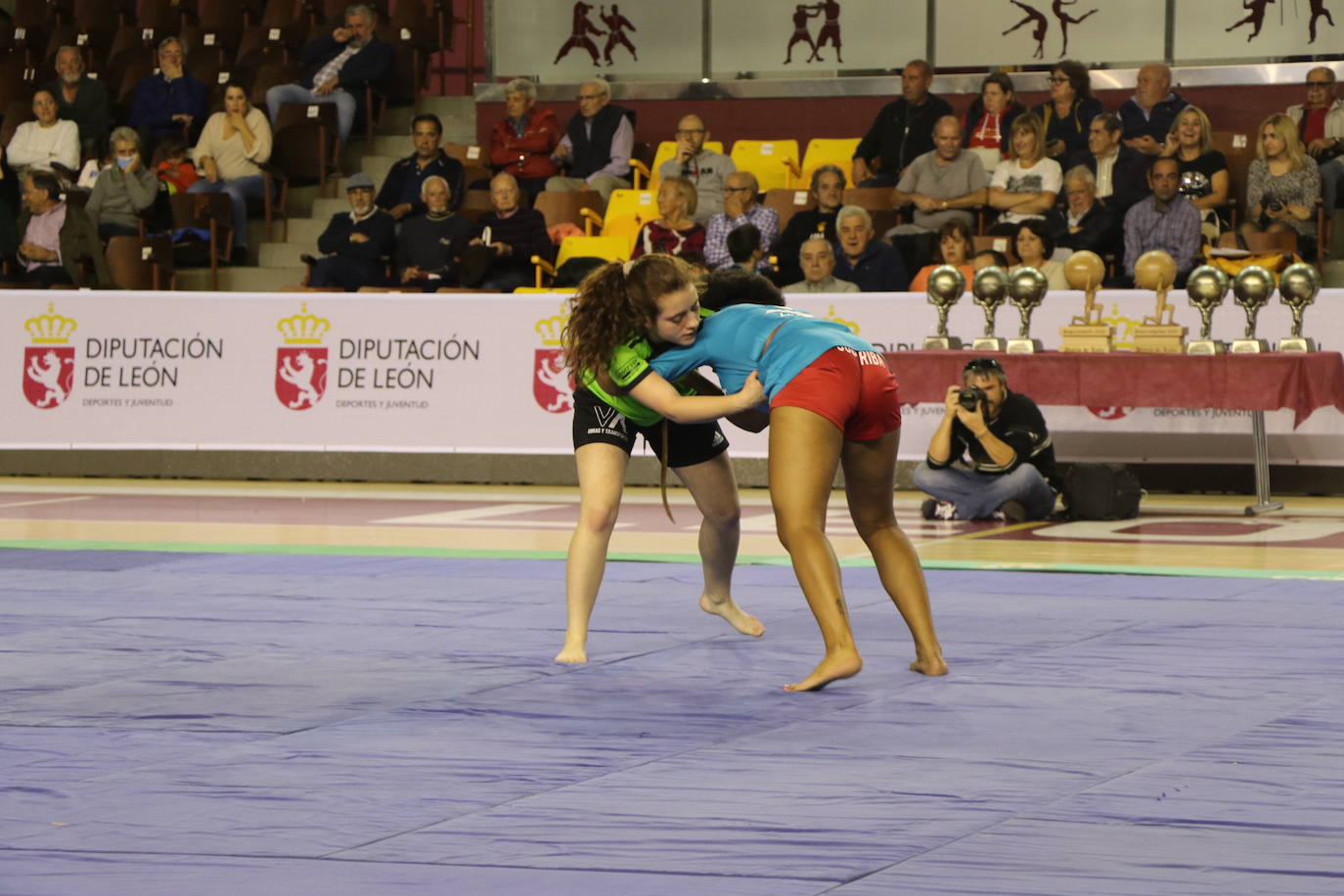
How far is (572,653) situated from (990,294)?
18.9 feet

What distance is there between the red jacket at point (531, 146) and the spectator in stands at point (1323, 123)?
219 inches

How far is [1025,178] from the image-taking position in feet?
44.9

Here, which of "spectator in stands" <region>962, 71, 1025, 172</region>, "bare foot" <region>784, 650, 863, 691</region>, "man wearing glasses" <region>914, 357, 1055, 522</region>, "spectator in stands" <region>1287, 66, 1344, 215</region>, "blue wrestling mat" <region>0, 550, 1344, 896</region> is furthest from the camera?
"spectator in stands" <region>962, 71, 1025, 172</region>

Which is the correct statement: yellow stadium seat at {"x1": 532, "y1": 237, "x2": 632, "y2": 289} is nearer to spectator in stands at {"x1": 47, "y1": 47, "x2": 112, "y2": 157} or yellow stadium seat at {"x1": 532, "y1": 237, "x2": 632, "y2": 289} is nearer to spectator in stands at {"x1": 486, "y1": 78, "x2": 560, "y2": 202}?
spectator in stands at {"x1": 486, "y1": 78, "x2": 560, "y2": 202}

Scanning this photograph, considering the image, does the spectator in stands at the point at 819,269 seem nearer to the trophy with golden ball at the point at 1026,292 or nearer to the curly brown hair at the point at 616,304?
the trophy with golden ball at the point at 1026,292

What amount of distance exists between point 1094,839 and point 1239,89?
1277cm

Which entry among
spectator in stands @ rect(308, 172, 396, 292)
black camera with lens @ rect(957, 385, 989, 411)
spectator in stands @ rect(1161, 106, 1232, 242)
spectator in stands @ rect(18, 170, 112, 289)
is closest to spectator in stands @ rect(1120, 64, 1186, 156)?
spectator in stands @ rect(1161, 106, 1232, 242)

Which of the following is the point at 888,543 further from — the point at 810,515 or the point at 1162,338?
the point at 1162,338

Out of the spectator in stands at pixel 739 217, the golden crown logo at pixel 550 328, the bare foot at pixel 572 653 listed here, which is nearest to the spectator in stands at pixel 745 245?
the spectator in stands at pixel 739 217

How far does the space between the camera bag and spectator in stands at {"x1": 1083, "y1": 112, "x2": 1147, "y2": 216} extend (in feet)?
10.2

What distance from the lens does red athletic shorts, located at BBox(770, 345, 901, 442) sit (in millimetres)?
5605

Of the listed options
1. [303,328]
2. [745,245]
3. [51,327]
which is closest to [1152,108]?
[745,245]

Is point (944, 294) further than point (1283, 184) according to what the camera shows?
No

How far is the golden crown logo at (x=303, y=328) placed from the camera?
12.9 metres
